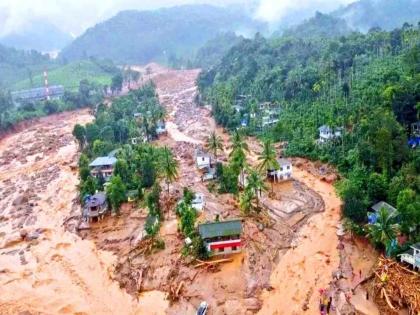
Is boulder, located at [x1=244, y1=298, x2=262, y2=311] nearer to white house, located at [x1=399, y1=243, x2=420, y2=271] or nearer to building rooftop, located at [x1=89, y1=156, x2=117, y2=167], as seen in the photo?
white house, located at [x1=399, y1=243, x2=420, y2=271]

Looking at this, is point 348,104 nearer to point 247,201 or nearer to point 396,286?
point 247,201

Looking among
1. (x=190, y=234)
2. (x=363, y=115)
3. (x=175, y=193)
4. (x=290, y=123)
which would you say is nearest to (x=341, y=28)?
(x=290, y=123)

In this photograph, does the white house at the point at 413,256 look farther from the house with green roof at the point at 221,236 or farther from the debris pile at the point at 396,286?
the house with green roof at the point at 221,236

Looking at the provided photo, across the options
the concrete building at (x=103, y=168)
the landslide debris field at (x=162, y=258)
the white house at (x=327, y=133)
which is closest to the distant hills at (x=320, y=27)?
the white house at (x=327, y=133)

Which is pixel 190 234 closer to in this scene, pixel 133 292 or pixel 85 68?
pixel 133 292

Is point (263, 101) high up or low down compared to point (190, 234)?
up
